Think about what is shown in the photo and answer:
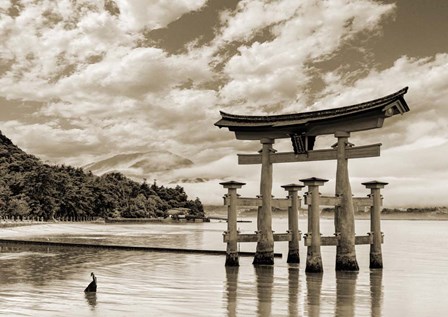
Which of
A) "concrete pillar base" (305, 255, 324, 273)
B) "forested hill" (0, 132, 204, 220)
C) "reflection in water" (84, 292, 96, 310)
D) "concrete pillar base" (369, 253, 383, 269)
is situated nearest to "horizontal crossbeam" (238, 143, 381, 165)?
"concrete pillar base" (305, 255, 324, 273)

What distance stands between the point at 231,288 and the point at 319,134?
752 cm

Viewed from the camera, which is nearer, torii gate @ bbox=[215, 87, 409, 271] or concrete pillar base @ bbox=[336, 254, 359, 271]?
torii gate @ bbox=[215, 87, 409, 271]

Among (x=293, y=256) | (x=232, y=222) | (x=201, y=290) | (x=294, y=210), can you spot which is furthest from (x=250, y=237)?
(x=201, y=290)

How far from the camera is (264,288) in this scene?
1620 centimetres

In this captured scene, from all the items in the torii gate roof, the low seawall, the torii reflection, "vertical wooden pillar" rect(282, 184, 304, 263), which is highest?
the torii gate roof

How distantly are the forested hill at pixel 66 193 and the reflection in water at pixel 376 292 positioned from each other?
66253 millimetres

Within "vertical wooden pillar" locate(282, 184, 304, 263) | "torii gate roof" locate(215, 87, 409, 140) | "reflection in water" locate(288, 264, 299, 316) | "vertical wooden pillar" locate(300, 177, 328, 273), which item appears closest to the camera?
"reflection in water" locate(288, 264, 299, 316)

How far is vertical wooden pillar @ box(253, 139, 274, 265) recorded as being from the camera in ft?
69.4

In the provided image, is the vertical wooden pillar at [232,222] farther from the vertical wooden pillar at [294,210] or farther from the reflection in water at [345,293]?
the reflection in water at [345,293]

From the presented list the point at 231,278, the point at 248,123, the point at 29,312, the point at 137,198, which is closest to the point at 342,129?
the point at 248,123

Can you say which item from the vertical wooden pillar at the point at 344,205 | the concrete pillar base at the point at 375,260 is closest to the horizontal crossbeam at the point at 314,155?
the vertical wooden pillar at the point at 344,205

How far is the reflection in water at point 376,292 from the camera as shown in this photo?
1320 centimetres

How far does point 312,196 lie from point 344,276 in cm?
327

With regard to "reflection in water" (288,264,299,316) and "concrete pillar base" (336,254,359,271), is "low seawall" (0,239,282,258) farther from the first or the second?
"concrete pillar base" (336,254,359,271)
